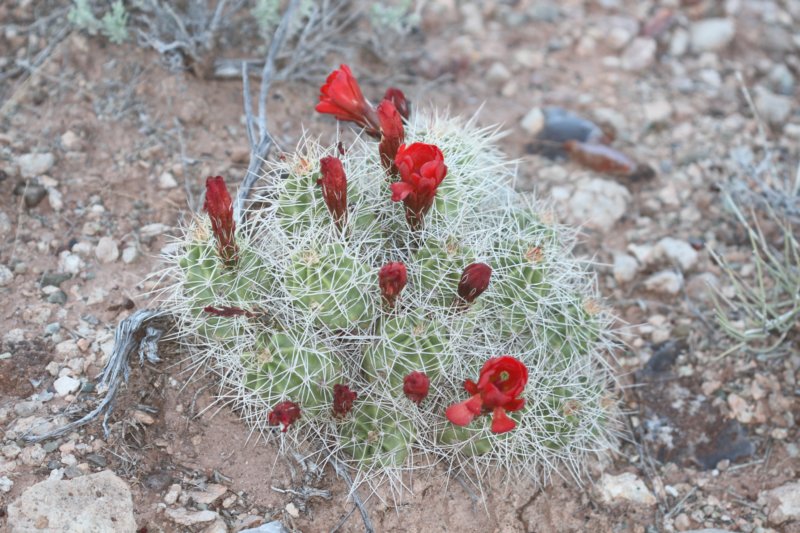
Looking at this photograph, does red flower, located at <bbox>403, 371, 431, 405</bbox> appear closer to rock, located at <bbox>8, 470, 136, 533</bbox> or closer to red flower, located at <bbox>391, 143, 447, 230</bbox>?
red flower, located at <bbox>391, 143, 447, 230</bbox>

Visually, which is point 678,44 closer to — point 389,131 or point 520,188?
point 520,188

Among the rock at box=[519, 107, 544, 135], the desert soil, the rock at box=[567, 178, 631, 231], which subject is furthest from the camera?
the rock at box=[519, 107, 544, 135]

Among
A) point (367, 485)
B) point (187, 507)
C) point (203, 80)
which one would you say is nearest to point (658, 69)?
point (203, 80)

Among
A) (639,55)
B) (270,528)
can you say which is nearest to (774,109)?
(639,55)

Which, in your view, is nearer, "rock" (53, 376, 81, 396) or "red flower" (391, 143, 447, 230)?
"red flower" (391, 143, 447, 230)

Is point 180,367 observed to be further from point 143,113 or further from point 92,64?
point 92,64

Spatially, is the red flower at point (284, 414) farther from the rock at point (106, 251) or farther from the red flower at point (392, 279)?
the rock at point (106, 251)

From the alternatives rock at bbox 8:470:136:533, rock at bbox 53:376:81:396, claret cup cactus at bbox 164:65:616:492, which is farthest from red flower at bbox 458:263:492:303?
rock at bbox 53:376:81:396
